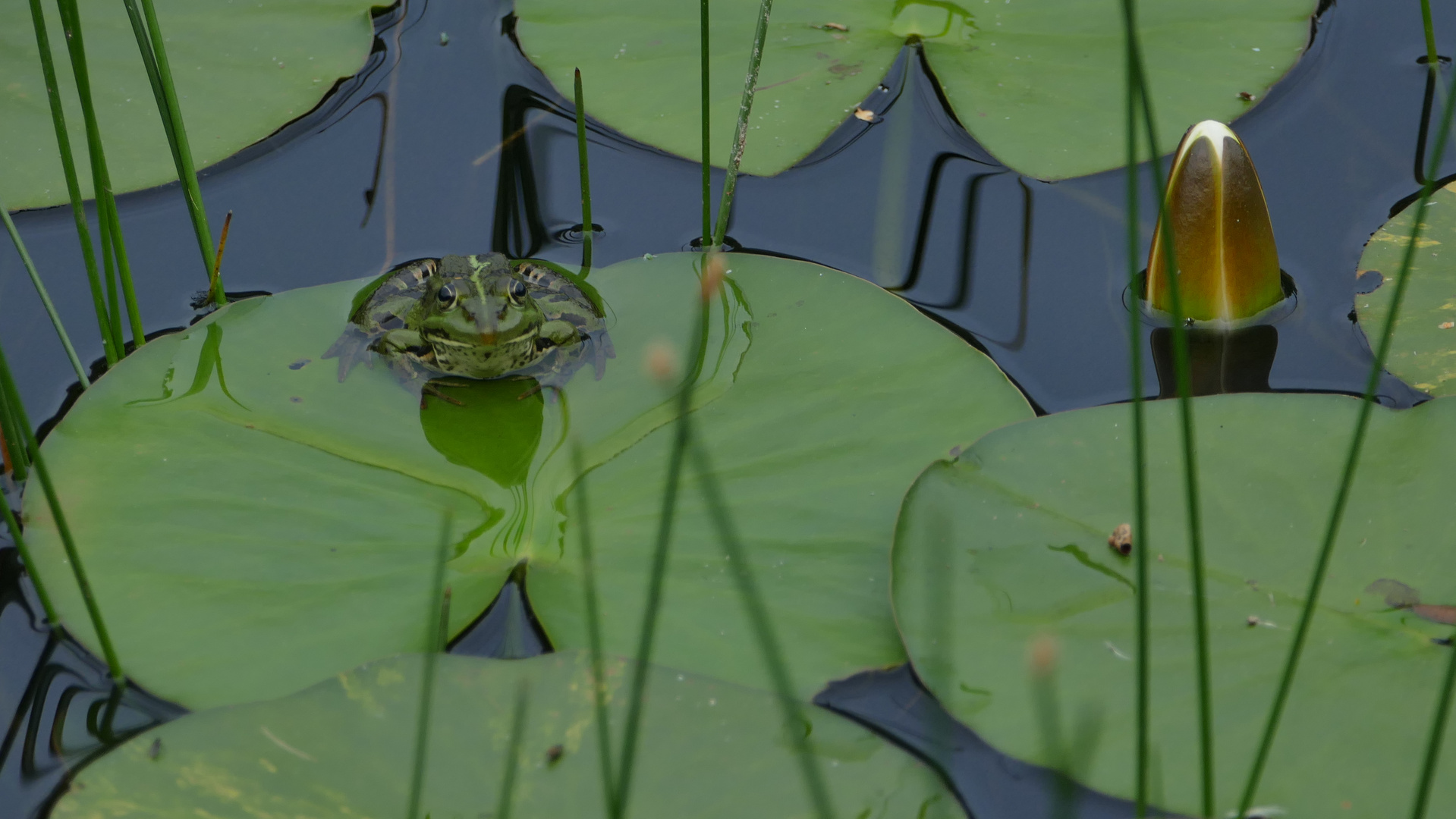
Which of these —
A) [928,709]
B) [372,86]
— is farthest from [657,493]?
[372,86]

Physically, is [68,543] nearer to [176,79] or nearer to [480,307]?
[480,307]

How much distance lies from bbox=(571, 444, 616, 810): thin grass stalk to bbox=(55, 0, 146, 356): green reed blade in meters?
1.07

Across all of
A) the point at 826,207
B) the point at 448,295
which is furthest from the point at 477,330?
the point at 826,207

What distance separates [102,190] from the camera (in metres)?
2.12

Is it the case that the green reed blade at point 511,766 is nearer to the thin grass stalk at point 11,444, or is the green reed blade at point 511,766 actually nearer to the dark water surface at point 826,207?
the thin grass stalk at point 11,444

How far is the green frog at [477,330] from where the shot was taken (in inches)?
90.5

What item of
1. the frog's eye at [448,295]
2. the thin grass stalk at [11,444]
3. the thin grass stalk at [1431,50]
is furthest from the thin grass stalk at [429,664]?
the thin grass stalk at [1431,50]

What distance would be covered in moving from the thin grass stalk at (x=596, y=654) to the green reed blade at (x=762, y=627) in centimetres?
18

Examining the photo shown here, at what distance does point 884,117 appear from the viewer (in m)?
2.98

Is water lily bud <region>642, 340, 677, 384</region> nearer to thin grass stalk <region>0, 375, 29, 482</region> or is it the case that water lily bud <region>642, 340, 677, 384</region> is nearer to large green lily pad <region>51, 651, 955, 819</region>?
large green lily pad <region>51, 651, 955, 819</region>

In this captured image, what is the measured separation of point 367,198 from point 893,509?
1.77m

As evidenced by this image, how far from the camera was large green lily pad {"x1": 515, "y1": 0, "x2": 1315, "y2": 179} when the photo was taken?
2.76m

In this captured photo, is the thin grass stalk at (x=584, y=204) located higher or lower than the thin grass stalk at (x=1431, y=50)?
lower

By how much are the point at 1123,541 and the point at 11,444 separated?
2191mm
